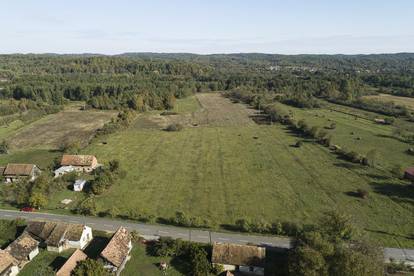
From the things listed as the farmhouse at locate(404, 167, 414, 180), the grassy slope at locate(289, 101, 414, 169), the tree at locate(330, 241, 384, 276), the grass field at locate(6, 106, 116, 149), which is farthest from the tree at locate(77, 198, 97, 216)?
the grassy slope at locate(289, 101, 414, 169)

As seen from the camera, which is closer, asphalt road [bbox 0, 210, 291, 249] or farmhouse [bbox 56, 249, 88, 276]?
farmhouse [bbox 56, 249, 88, 276]

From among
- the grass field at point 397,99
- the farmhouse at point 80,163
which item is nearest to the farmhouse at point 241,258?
the farmhouse at point 80,163

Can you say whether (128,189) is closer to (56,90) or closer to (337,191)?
(337,191)

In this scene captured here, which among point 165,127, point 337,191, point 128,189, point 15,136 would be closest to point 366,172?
point 337,191

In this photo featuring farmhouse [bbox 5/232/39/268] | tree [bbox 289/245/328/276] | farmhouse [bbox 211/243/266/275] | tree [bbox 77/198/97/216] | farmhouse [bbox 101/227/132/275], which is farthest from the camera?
tree [bbox 77/198/97/216]

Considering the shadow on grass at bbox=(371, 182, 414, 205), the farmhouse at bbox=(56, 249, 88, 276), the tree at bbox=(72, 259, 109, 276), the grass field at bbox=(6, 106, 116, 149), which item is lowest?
the grass field at bbox=(6, 106, 116, 149)

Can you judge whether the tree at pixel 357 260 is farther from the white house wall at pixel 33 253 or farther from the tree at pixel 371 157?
the tree at pixel 371 157

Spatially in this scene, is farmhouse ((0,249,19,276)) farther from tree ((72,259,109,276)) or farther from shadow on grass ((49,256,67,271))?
tree ((72,259,109,276))
